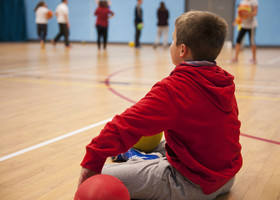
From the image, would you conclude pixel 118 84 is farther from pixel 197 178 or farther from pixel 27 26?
pixel 27 26

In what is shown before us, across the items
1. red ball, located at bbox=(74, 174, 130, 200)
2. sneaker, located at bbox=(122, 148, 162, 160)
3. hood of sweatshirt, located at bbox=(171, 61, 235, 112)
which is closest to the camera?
red ball, located at bbox=(74, 174, 130, 200)

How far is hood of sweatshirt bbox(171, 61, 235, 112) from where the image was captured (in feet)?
4.65

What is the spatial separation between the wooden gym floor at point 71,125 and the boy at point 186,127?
0.97 feet

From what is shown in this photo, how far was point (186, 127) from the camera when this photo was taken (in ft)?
4.65

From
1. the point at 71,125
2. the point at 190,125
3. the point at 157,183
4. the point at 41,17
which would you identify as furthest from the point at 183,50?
the point at 41,17

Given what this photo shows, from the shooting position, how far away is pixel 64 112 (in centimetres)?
326

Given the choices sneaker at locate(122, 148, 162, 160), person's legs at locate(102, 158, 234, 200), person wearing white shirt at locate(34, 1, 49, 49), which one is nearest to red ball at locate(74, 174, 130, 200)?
person's legs at locate(102, 158, 234, 200)

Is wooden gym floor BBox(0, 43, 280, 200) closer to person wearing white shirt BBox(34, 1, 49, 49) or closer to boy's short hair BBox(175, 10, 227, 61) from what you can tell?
boy's short hair BBox(175, 10, 227, 61)

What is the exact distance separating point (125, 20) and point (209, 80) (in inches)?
578

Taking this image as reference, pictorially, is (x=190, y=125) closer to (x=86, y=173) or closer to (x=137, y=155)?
(x=86, y=173)

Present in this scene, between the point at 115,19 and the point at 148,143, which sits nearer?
the point at 148,143

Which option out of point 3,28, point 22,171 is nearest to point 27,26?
point 3,28

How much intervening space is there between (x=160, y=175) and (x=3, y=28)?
16.4m

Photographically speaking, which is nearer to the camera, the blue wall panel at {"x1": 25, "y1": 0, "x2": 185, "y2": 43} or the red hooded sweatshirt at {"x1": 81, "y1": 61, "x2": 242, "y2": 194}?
the red hooded sweatshirt at {"x1": 81, "y1": 61, "x2": 242, "y2": 194}
